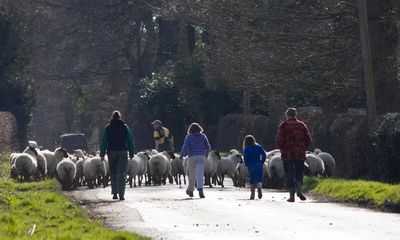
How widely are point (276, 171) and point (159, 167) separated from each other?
5690 millimetres

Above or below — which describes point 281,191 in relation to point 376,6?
below

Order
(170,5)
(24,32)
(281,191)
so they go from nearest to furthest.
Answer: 1. (281,191)
2. (170,5)
3. (24,32)

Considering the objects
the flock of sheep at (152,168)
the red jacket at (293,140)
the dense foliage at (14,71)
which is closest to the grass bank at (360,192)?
the red jacket at (293,140)

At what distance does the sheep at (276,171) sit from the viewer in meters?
30.8

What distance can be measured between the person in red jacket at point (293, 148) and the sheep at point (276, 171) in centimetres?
608

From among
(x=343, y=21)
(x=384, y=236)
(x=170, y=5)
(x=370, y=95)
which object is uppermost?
(x=170, y=5)

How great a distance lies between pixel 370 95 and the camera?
30.8 m

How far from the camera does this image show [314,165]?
3241cm

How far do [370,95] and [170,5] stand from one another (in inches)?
878

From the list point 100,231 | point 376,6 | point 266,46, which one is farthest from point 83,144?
point 100,231

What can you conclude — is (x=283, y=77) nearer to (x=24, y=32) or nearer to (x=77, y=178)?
(x=77, y=178)

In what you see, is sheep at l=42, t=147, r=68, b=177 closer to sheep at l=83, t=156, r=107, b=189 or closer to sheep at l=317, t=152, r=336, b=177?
sheep at l=83, t=156, r=107, b=189

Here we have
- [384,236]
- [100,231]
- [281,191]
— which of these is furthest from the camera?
[281,191]

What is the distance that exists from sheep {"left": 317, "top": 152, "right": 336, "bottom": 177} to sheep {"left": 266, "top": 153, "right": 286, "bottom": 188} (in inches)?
79.9
